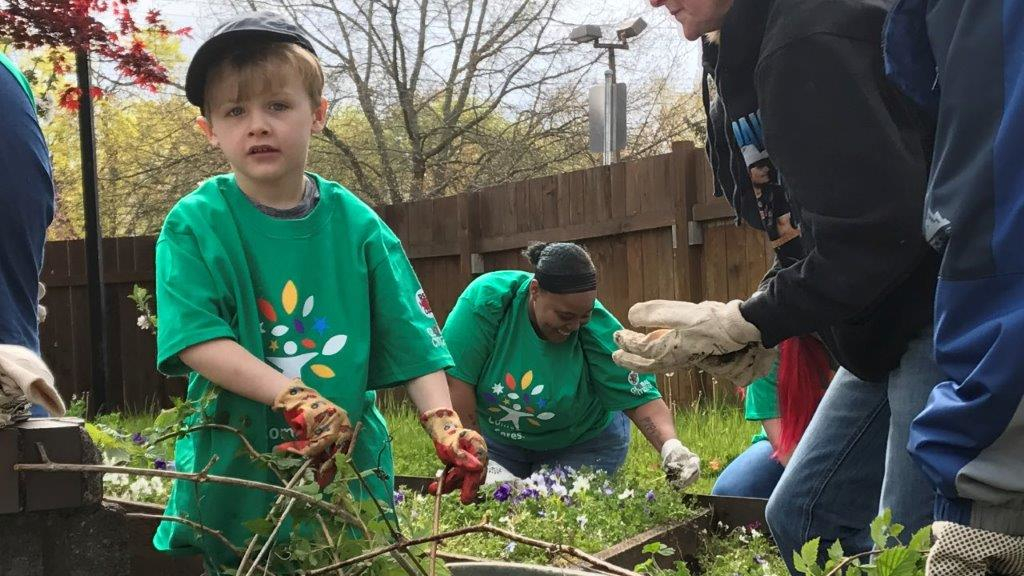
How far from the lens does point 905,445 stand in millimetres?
1877

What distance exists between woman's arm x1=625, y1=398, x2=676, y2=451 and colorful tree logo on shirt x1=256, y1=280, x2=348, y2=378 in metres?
2.76

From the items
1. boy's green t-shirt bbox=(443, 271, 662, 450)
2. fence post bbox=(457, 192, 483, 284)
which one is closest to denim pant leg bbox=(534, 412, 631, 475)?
boy's green t-shirt bbox=(443, 271, 662, 450)

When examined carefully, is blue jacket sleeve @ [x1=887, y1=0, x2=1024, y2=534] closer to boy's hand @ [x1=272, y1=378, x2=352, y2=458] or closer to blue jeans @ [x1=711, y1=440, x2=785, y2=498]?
boy's hand @ [x1=272, y1=378, x2=352, y2=458]

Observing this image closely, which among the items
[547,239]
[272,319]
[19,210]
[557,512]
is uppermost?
[547,239]

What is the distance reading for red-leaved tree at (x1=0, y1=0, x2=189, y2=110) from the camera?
566 centimetres

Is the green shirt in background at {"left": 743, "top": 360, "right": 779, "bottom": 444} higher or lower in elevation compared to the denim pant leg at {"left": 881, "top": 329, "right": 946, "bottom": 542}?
lower

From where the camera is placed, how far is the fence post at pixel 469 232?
968 centimetres

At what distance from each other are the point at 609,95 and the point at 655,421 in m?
6.99

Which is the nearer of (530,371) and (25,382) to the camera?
(25,382)

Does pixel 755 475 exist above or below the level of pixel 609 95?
below

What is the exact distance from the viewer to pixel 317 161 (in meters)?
16.5

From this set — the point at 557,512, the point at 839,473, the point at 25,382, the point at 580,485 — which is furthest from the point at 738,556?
the point at 25,382

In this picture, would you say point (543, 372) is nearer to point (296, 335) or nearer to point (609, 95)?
point (296, 335)

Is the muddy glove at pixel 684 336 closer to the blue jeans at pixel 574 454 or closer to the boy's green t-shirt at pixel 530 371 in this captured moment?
the boy's green t-shirt at pixel 530 371
